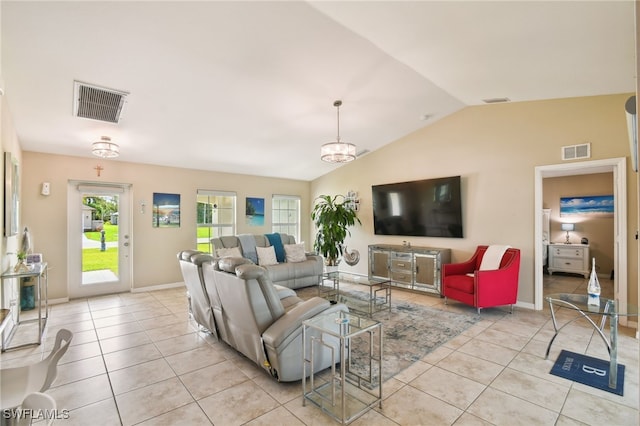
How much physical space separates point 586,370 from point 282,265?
4318mm

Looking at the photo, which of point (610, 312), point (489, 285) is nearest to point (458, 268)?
point (489, 285)

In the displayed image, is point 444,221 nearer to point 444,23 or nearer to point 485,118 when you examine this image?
point 485,118

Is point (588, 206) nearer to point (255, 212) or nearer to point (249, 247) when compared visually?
point (249, 247)

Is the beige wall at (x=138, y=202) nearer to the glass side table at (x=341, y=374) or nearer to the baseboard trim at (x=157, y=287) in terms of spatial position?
the baseboard trim at (x=157, y=287)

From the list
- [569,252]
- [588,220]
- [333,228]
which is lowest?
[569,252]

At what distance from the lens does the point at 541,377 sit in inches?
106

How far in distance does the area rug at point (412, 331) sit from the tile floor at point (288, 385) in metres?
0.13

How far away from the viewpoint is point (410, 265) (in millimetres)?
5656

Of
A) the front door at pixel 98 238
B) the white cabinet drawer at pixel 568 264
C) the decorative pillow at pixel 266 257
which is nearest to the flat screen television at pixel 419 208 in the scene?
the decorative pillow at pixel 266 257

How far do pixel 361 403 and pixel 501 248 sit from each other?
139 inches

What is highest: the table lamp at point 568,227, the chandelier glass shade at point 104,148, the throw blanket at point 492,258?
the chandelier glass shade at point 104,148

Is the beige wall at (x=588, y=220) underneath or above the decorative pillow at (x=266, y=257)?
above

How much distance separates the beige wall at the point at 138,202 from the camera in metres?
4.92

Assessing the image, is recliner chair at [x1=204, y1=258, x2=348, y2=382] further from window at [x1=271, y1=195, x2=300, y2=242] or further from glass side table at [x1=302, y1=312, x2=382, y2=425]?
window at [x1=271, y1=195, x2=300, y2=242]
